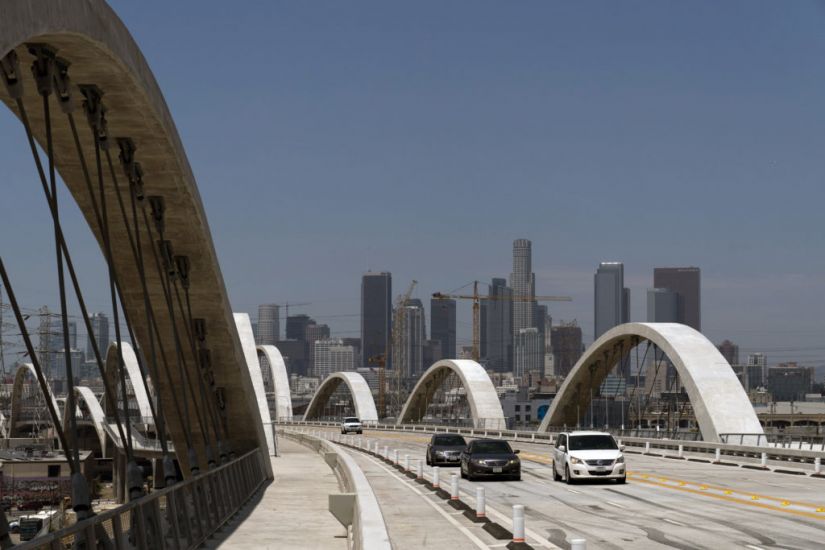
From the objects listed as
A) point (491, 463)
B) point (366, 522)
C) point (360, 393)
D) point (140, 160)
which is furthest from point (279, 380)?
point (366, 522)

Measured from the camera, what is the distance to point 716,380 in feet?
185

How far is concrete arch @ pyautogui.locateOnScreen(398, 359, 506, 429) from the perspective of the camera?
295ft

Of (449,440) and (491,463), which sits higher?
(449,440)

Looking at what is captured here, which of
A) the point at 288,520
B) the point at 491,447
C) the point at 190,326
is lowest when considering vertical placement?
the point at 288,520

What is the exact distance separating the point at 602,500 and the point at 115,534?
53.8 ft

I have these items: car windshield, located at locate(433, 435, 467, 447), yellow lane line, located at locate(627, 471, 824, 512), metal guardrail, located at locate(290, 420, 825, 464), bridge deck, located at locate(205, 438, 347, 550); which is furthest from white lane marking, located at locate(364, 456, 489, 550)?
metal guardrail, located at locate(290, 420, 825, 464)

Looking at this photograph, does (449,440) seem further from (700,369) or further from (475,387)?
(475,387)

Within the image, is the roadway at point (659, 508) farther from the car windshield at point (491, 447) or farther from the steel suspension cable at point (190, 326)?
the steel suspension cable at point (190, 326)

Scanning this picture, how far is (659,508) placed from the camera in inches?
969

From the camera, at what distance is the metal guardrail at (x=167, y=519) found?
11.1 m

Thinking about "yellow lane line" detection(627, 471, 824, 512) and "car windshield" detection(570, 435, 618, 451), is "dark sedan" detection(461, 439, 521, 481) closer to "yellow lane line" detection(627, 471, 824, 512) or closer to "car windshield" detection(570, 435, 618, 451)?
"car windshield" detection(570, 435, 618, 451)

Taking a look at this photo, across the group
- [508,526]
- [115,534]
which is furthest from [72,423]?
[508,526]

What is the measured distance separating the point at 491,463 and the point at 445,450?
382 inches

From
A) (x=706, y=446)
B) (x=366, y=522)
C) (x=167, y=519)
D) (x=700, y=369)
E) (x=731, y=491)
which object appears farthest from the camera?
(x=700, y=369)
